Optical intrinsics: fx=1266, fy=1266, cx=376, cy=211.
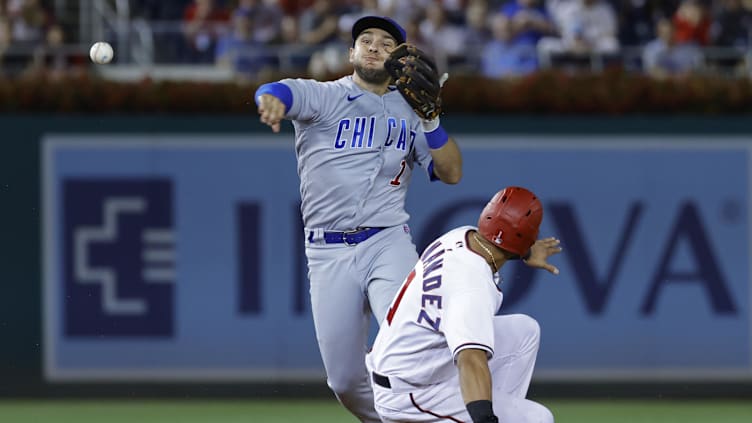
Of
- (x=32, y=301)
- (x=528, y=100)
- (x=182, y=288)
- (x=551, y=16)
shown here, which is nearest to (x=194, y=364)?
(x=182, y=288)

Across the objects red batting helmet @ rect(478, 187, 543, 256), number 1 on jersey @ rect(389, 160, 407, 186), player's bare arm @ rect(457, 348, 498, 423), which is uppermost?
number 1 on jersey @ rect(389, 160, 407, 186)

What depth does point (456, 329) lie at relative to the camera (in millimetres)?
5176

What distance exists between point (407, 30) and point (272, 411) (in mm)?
4312

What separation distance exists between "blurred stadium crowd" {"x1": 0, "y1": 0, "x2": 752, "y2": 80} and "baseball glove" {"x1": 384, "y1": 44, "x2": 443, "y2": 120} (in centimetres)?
569

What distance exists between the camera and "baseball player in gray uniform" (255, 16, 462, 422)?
670cm

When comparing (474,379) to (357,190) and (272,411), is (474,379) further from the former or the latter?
(272,411)

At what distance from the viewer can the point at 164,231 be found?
1054 cm

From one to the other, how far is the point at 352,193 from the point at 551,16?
24.4ft

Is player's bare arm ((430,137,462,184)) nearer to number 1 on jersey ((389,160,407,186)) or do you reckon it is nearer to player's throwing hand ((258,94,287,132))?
number 1 on jersey ((389,160,407,186))

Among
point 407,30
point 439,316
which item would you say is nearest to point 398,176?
point 439,316

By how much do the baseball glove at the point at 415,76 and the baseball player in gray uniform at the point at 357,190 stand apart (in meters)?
0.40

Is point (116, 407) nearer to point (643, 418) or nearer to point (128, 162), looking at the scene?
point (128, 162)

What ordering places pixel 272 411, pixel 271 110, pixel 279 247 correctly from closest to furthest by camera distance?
pixel 271 110
pixel 272 411
pixel 279 247

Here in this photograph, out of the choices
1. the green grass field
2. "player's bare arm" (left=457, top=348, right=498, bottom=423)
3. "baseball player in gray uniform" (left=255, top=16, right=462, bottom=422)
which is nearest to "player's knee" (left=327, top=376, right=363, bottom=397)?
"baseball player in gray uniform" (left=255, top=16, right=462, bottom=422)
